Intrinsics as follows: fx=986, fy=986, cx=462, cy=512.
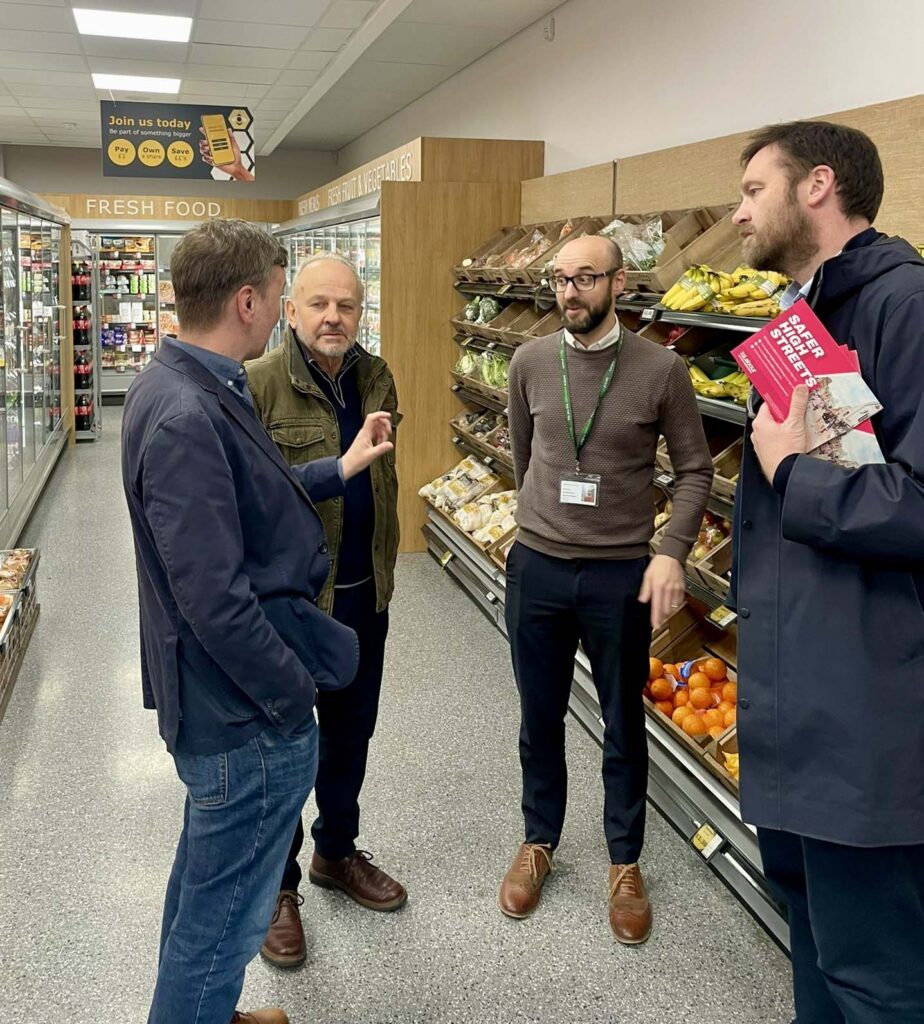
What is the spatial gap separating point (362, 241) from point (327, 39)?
1.57 metres

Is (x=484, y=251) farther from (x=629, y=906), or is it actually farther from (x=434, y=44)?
(x=629, y=906)

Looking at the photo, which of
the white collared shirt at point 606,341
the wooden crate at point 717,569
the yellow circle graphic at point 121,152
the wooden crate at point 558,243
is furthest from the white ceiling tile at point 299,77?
the white collared shirt at point 606,341

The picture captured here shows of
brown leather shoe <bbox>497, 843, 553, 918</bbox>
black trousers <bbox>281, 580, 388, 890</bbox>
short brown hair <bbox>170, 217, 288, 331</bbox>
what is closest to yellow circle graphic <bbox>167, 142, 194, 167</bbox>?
black trousers <bbox>281, 580, 388, 890</bbox>

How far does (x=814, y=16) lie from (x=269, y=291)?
3.24 m

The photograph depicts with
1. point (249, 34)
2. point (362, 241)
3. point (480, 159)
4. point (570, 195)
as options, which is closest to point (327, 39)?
point (249, 34)

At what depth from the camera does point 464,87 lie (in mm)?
8898

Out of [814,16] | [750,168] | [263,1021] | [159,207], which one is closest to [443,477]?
[814,16]

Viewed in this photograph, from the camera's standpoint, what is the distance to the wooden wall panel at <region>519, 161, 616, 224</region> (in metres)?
5.37

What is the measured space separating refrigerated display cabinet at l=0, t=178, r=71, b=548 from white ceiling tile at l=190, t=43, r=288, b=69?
184cm

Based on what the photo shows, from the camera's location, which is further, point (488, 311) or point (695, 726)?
point (488, 311)

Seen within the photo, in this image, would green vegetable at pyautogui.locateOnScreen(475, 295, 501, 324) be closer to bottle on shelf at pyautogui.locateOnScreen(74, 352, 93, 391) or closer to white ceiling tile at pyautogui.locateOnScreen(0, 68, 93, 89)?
white ceiling tile at pyautogui.locateOnScreen(0, 68, 93, 89)

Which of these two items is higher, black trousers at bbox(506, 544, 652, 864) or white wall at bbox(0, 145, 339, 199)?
white wall at bbox(0, 145, 339, 199)

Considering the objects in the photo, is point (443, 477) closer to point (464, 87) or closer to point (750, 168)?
point (464, 87)

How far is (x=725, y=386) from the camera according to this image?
130 inches
